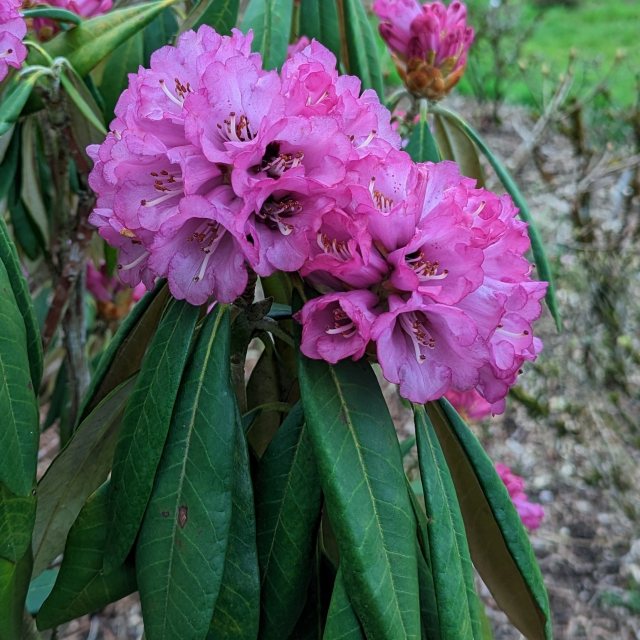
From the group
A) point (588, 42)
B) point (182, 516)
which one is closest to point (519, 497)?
point (182, 516)

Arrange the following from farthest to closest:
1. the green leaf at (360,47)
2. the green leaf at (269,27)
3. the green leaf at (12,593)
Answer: the green leaf at (360,47) < the green leaf at (269,27) < the green leaf at (12,593)

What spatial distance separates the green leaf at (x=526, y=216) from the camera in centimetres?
98

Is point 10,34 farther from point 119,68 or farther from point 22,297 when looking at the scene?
point 119,68

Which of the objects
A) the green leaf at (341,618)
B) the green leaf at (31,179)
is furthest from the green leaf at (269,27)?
the green leaf at (341,618)

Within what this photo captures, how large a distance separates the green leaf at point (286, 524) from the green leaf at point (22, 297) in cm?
25

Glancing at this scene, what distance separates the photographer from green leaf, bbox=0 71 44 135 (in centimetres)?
81

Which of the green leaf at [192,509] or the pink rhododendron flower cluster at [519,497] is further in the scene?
the pink rhododendron flower cluster at [519,497]

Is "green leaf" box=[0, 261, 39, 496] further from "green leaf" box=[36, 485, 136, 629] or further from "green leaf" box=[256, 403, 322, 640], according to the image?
"green leaf" box=[256, 403, 322, 640]

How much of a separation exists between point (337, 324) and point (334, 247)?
0.06 meters

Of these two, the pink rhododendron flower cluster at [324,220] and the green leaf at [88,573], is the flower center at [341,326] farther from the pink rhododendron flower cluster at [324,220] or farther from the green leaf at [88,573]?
the green leaf at [88,573]

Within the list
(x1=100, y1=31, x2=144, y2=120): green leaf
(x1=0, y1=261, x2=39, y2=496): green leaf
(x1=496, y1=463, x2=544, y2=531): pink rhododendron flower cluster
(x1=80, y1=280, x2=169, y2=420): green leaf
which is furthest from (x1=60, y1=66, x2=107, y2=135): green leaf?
(x1=496, y1=463, x2=544, y2=531): pink rhododendron flower cluster

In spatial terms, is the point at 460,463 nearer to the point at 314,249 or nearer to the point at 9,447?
the point at 314,249

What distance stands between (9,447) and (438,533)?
357mm

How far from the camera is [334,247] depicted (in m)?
0.61
